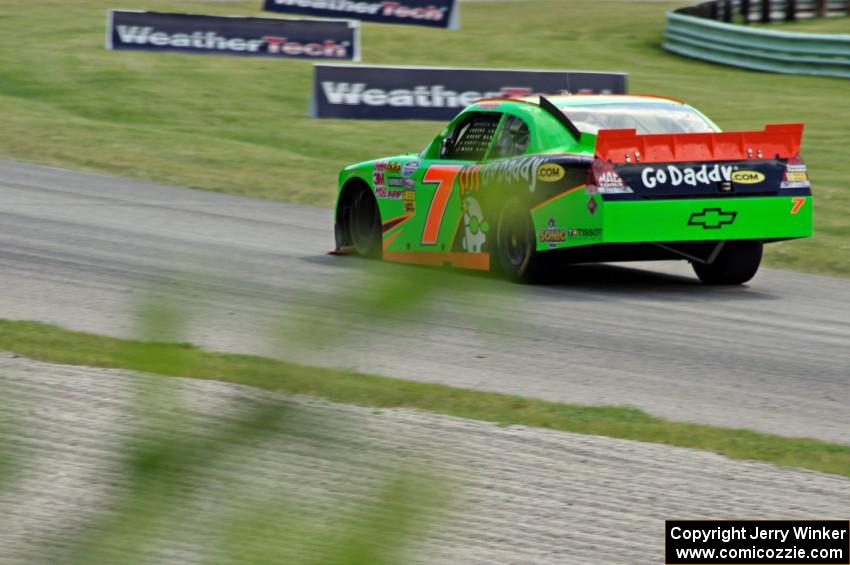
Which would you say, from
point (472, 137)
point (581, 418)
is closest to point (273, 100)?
point (472, 137)

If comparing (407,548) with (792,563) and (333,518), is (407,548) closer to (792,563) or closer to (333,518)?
(333,518)

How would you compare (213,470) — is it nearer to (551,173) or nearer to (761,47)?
(551,173)

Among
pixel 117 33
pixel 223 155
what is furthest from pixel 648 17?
pixel 223 155

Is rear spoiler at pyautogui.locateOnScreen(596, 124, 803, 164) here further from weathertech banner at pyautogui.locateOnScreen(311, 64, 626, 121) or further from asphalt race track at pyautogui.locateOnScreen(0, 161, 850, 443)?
weathertech banner at pyautogui.locateOnScreen(311, 64, 626, 121)

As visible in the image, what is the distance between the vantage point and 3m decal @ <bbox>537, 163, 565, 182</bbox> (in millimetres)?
9562

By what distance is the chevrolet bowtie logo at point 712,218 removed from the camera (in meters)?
9.65

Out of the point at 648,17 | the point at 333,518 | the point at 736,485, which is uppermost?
the point at 333,518

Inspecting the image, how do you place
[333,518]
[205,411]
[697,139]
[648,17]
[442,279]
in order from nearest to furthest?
[442,279], [333,518], [205,411], [697,139], [648,17]

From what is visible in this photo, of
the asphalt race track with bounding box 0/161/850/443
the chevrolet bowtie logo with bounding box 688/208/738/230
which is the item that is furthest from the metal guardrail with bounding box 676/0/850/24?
the chevrolet bowtie logo with bounding box 688/208/738/230

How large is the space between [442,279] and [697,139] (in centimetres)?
877

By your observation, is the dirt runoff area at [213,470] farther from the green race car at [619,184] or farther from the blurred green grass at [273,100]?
the blurred green grass at [273,100]

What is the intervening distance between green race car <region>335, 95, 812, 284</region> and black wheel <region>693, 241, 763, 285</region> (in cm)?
1

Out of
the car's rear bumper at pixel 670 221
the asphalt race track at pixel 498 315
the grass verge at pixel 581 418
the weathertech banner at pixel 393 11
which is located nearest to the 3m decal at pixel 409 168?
the asphalt race track at pixel 498 315

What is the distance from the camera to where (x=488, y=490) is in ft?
15.8
